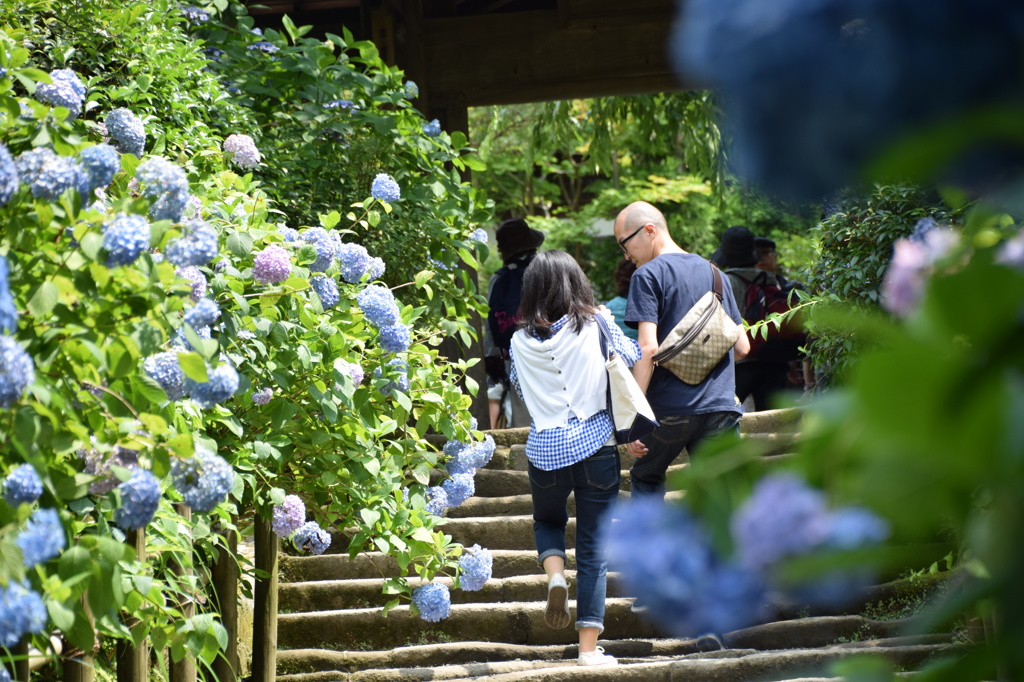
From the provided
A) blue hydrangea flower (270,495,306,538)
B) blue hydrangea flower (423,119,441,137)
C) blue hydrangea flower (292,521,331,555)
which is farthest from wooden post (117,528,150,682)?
blue hydrangea flower (423,119,441,137)

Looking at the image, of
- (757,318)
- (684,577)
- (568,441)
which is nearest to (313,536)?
(568,441)

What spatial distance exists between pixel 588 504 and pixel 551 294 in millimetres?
761

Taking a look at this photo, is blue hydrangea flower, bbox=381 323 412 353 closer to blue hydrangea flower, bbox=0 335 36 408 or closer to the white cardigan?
the white cardigan

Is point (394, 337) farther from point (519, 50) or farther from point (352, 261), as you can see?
point (519, 50)

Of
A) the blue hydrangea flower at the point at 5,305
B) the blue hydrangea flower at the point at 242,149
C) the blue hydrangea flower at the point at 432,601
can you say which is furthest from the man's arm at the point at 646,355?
the blue hydrangea flower at the point at 5,305

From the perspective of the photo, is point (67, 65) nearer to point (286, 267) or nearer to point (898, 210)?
point (286, 267)

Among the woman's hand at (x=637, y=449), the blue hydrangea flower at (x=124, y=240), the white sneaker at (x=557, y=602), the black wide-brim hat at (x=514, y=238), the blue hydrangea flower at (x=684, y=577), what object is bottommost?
the white sneaker at (x=557, y=602)

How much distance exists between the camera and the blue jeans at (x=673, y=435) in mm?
4100

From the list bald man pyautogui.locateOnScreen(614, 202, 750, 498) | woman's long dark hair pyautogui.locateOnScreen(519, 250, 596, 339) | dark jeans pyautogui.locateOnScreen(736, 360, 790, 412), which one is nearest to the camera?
woman's long dark hair pyautogui.locateOnScreen(519, 250, 596, 339)

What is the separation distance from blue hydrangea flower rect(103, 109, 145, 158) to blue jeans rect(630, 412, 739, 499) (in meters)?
2.28

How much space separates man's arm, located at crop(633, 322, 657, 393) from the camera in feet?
13.3

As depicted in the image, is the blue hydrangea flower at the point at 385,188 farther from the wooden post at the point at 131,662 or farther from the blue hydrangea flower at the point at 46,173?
the blue hydrangea flower at the point at 46,173

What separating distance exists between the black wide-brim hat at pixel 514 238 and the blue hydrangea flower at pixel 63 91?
3877mm

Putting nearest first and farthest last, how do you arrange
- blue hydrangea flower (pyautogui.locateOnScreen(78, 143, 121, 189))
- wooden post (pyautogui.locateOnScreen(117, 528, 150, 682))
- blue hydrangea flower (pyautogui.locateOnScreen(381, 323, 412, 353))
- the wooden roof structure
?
blue hydrangea flower (pyautogui.locateOnScreen(78, 143, 121, 189)) < wooden post (pyautogui.locateOnScreen(117, 528, 150, 682)) < blue hydrangea flower (pyautogui.locateOnScreen(381, 323, 412, 353)) < the wooden roof structure
